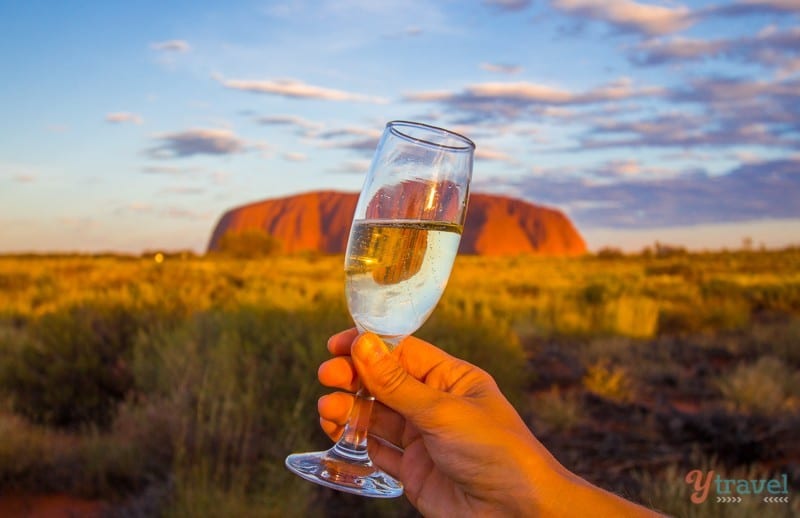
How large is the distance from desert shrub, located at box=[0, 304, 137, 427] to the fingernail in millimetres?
6491

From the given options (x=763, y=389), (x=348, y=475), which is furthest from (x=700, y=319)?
(x=348, y=475)

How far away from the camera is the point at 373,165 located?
6.84 feet

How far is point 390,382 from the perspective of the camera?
204 centimetres

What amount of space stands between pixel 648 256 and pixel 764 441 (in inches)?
1801

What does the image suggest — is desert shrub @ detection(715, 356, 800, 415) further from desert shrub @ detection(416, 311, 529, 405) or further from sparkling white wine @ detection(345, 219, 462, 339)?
sparkling white wine @ detection(345, 219, 462, 339)

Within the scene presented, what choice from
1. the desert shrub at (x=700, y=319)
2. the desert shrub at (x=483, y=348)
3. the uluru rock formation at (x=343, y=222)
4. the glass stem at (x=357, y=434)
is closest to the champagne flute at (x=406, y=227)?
the glass stem at (x=357, y=434)

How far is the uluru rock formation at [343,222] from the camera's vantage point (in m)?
101

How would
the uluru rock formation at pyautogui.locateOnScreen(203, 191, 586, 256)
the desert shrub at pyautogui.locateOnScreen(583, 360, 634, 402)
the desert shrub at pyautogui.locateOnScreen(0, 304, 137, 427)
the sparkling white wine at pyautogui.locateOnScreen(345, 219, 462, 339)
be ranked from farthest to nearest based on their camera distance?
the uluru rock formation at pyautogui.locateOnScreen(203, 191, 586, 256)
the desert shrub at pyautogui.locateOnScreen(583, 360, 634, 402)
the desert shrub at pyautogui.locateOnScreen(0, 304, 137, 427)
the sparkling white wine at pyautogui.locateOnScreen(345, 219, 462, 339)

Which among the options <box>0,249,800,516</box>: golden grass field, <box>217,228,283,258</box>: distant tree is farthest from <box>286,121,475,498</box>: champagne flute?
<box>217,228,283,258</box>: distant tree

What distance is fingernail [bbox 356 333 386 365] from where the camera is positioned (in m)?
2.05

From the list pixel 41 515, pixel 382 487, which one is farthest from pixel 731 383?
pixel 382 487

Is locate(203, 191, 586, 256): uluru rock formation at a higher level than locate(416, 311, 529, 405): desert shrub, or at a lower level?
higher

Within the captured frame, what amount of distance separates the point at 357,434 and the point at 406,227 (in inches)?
28.0

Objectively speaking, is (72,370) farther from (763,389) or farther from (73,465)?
(763,389)
